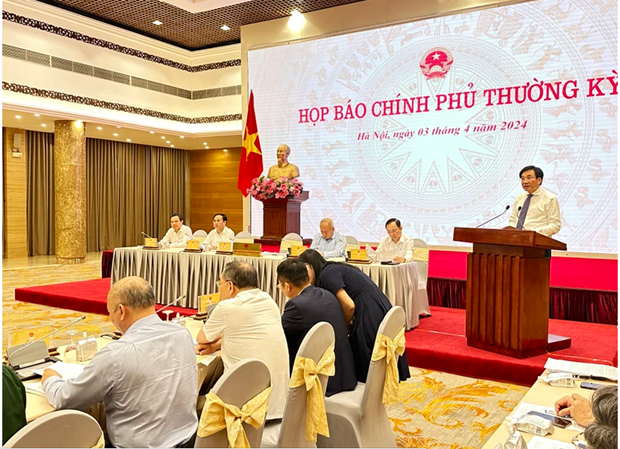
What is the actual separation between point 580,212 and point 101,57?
9209 mm

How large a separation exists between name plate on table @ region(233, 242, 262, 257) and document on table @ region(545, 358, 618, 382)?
3.73 m

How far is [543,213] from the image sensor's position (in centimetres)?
439

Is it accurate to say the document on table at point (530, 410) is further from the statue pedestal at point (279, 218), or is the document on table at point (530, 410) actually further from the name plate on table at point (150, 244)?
the statue pedestal at point (279, 218)

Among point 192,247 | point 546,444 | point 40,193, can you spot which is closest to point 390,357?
point 546,444

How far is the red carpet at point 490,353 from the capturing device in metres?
3.89

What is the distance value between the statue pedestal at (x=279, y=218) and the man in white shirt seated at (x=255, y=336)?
16.4ft

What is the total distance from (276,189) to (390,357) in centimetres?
507

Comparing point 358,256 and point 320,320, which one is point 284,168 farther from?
point 320,320

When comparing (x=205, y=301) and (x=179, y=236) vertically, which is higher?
(x=179, y=236)

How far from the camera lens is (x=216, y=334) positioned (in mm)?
Answer: 2451

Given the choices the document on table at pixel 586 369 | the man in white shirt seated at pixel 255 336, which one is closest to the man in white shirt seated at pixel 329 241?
the man in white shirt seated at pixel 255 336

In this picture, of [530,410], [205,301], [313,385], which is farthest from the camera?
[205,301]

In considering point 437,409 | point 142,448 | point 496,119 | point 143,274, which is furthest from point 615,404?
point 496,119

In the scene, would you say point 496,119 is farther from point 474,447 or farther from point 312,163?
point 474,447
